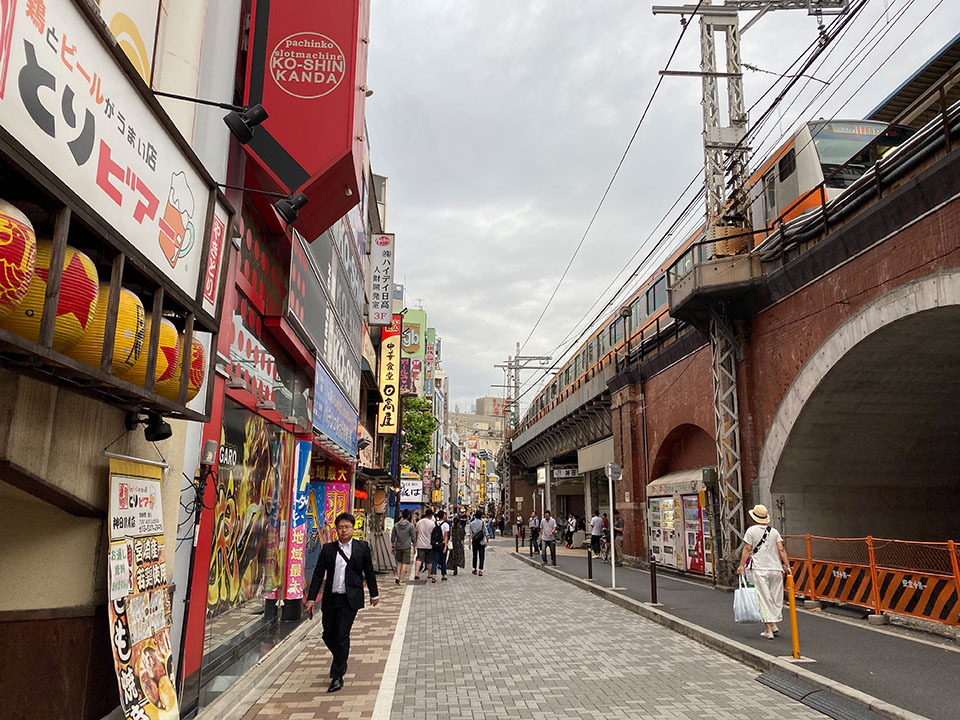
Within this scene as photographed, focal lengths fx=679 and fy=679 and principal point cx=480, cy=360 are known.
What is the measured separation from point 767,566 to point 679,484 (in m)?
9.42

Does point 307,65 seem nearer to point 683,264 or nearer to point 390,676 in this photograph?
point 390,676

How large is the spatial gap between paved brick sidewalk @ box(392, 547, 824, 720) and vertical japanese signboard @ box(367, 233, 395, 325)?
14.0 metres

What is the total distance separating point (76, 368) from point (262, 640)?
7017 mm

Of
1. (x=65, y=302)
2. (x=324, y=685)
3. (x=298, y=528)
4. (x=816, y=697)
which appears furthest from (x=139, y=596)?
(x=298, y=528)

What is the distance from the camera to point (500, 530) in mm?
64062

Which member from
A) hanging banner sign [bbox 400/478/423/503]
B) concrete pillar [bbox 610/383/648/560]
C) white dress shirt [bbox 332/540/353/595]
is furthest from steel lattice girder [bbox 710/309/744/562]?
hanging banner sign [bbox 400/478/423/503]

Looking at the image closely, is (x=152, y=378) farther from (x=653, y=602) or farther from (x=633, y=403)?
(x=633, y=403)

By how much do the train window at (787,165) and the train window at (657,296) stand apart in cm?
632

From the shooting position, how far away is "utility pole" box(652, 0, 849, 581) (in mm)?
15172

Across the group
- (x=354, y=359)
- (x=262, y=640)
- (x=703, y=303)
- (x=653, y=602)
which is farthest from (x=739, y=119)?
(x=262, y=640)

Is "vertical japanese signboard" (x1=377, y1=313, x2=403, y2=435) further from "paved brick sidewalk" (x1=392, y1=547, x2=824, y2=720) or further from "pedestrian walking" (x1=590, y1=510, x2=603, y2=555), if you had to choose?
"paved brick sidewalk" (x1=392, y1=547, x2=824, y2=720)

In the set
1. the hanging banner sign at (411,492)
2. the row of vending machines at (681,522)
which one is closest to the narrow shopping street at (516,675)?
the row of vending machines at (681,522)

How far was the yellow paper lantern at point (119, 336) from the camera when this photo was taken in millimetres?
3541

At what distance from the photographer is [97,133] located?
3.58 m
